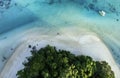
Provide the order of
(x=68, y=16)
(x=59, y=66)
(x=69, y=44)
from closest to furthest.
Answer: (x=59, y=66)
(x=69, y=44)
(x=68, y=16)

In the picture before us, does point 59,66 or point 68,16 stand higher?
point 68,16

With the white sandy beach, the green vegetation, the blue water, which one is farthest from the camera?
the blue water

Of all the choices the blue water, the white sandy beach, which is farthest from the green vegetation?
the blue water

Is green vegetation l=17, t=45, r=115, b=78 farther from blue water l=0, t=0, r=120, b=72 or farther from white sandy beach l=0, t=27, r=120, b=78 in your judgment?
blue water l=0, t=0, r=120, b=72

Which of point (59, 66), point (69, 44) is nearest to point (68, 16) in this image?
point (69, 44)

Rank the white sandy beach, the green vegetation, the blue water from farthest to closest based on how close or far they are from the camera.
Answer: the blue water
the white sandy beach
the green vegetation

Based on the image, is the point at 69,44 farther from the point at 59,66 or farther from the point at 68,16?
the point at 59,66
